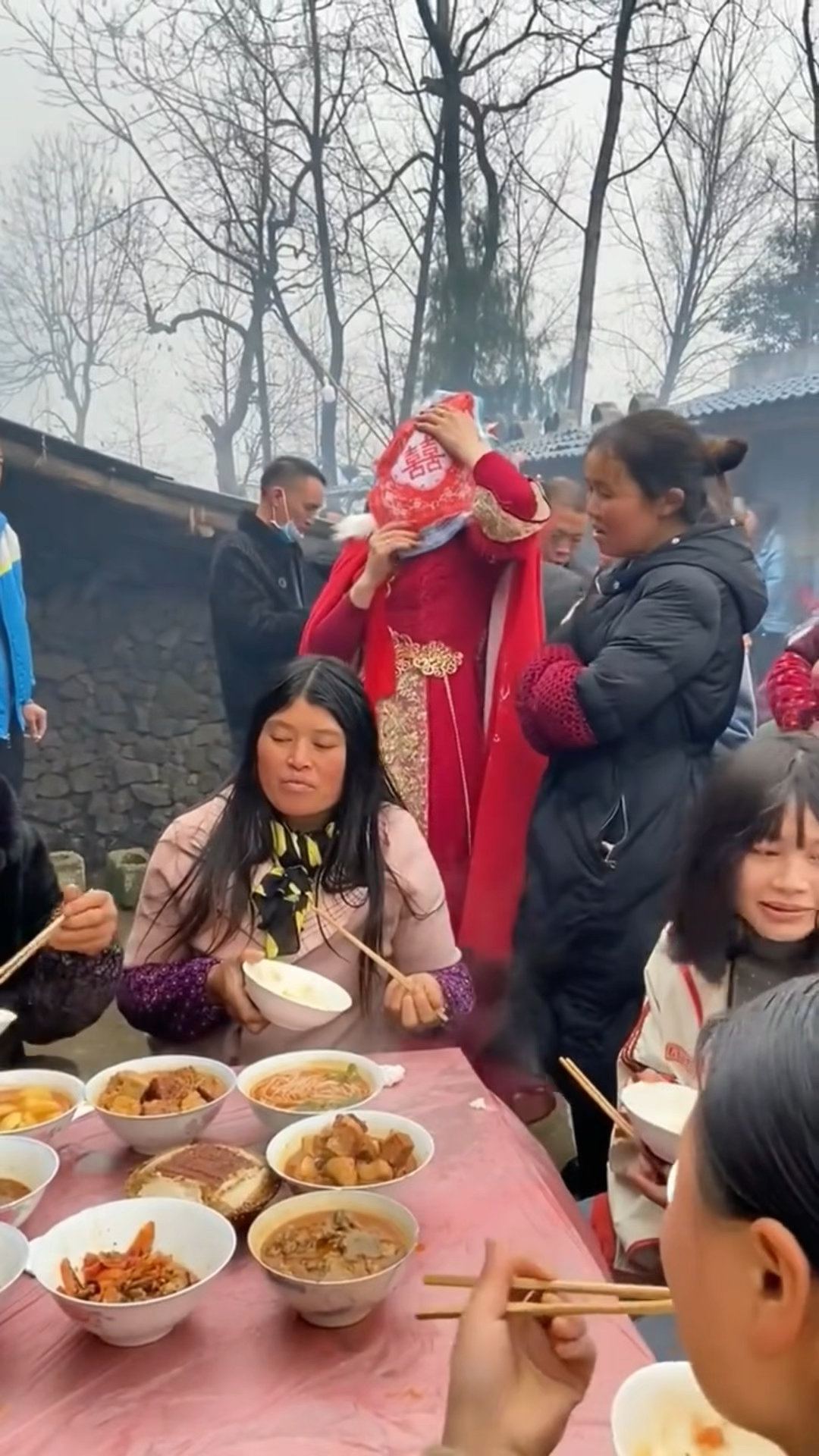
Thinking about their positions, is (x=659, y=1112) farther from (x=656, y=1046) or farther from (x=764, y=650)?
(x=764, y=650)

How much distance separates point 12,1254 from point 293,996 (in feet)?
1.75

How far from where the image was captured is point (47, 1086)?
1.39 meters

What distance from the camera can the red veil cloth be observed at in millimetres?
2568

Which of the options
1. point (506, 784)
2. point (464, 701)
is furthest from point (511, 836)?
point (464, 701)

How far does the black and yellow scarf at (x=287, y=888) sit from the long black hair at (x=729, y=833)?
0.64 metres

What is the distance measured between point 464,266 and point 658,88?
1.37 metres

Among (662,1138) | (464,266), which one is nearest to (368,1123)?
(662,1138)

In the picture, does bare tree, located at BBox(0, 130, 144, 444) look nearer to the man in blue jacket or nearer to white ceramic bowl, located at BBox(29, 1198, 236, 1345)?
the man in blue jacket

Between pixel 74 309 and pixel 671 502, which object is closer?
pixel 671 502

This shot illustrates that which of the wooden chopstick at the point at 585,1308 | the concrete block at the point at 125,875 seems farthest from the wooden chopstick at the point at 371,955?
the concrete block at the point at 125,875

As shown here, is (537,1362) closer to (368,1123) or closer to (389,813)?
(368,1123)

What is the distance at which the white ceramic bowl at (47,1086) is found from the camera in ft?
4.16

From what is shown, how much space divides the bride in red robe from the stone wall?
2588 mm

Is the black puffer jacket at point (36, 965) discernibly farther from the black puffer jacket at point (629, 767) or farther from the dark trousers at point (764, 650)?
the dark trousers at point (764, 650)
